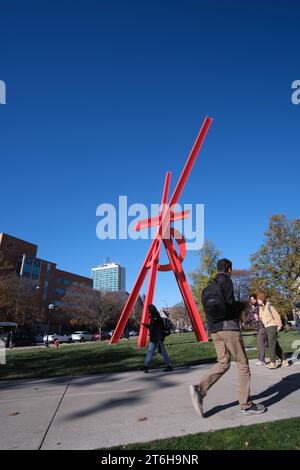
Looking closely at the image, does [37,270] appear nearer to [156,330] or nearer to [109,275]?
[156,330]

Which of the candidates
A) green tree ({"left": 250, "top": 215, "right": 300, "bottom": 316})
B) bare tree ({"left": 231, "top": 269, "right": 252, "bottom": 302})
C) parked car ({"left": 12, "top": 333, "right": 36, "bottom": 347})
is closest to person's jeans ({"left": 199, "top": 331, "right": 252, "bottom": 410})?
green tree ({"left": 250, "top": 215, "right": 300, "bottom": 316})

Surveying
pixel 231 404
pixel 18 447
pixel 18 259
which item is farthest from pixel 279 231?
pixel 18 259

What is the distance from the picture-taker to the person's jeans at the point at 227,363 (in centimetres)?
362

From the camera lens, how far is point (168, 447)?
2.70m

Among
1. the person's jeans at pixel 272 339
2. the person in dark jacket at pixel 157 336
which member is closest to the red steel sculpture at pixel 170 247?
the person in dark jacket at pixel 157 336

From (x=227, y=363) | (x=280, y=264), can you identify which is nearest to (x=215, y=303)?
(x=227, y=363)

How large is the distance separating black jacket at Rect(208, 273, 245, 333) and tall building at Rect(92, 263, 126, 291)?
132 m

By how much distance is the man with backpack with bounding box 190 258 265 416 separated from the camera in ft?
11.9

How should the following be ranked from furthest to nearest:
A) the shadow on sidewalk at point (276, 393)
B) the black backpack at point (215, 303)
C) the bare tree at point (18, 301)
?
the bare tree at point (18, 301) → the shadow on sidewalk at point (276, 393) → the black backpack at point (215, 303)

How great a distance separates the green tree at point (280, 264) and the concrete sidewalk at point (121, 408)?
24010mm

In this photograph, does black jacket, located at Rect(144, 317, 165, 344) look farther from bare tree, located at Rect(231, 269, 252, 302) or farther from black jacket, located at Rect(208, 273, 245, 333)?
bare tree, located at Rect(231, 269, 252, 302)

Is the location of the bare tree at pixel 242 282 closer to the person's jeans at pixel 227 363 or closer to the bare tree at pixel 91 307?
the bare tree at pixel 91 307

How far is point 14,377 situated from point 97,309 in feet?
159

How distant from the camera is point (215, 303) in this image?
379 cm
